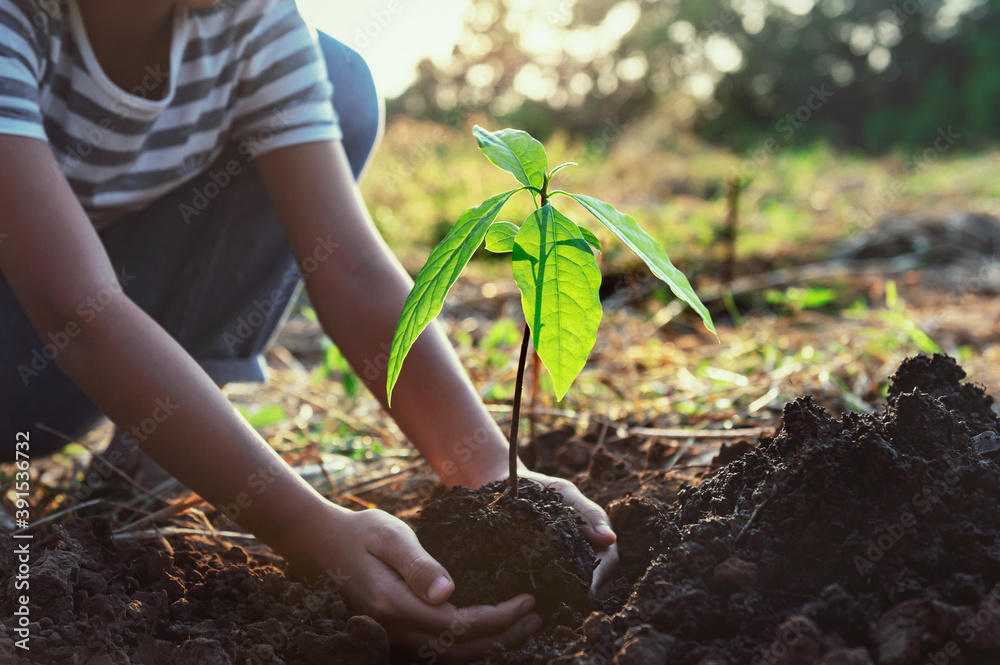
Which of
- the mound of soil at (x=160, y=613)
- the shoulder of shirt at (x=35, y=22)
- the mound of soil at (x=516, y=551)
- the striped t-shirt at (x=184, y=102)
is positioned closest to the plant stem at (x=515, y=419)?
the mound of soil at (x=516, y=551)

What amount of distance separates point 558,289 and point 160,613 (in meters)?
0.64

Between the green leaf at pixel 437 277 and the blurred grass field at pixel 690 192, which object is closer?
the green leaf at pixel 437 277

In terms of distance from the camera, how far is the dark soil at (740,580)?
732 mm

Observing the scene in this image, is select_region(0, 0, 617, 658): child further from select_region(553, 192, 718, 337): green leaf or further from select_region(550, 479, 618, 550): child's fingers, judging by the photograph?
select_region(553, 192, 718, 337): green leaf

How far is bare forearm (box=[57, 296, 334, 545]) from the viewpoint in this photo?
96 centimetres

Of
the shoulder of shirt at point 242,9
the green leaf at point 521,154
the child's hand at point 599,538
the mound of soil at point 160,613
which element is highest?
the shoulder of shirt at point 242,9

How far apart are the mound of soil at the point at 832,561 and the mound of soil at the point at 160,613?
0.72 feet

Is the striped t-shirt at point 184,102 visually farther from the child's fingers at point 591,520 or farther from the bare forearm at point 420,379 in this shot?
the child's fingers at point 591,520

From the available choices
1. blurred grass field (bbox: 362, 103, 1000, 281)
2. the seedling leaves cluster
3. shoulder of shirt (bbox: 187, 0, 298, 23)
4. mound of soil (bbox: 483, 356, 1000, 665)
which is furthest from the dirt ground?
blurred grass field (bbox: 362, 103, 1000, 281)

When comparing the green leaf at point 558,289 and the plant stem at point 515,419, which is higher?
the green leaf at point 558,289

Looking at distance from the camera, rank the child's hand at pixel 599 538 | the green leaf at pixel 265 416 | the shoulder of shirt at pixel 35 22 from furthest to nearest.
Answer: the green leaf at pixel 265 416 < the shoulder of shirt at pixel 35 22 < the child's hand at pixel 599 538

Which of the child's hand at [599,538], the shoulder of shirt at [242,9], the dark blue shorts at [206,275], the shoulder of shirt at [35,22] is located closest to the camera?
the child's hand at [599,538]

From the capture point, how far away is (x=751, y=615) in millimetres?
762

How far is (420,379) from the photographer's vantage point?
3.90 feet
